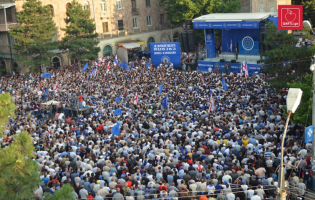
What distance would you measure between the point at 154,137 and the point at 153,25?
3873 centimetres

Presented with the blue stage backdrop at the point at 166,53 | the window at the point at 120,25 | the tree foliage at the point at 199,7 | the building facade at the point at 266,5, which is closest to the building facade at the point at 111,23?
the window at the point at 120,25

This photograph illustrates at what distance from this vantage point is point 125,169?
15.0 m

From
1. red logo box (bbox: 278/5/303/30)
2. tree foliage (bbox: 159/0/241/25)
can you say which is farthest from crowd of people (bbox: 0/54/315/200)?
tree foliage (bbox: 159/0/241/25)

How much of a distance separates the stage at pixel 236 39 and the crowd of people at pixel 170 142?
7.66 m

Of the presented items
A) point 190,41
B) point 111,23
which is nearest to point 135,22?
point 111,23

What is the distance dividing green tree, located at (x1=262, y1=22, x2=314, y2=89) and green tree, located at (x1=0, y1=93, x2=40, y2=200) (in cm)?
1921

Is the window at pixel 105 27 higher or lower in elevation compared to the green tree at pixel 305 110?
higher

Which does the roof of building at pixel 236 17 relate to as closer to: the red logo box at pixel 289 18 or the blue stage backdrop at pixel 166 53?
the blue stage backdrop at pixel 166 53

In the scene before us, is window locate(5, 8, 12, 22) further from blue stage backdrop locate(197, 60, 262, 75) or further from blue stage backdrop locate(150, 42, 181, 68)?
blue stage backdrop locate(197, 60, 262, 75)

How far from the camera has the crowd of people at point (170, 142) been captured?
13.3 m

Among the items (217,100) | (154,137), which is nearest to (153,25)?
(217,100)

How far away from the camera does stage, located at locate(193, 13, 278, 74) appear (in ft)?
120

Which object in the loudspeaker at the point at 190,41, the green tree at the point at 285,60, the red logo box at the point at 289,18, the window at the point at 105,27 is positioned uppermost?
the window at the point at 105,27

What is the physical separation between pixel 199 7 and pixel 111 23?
11621 millimetres
